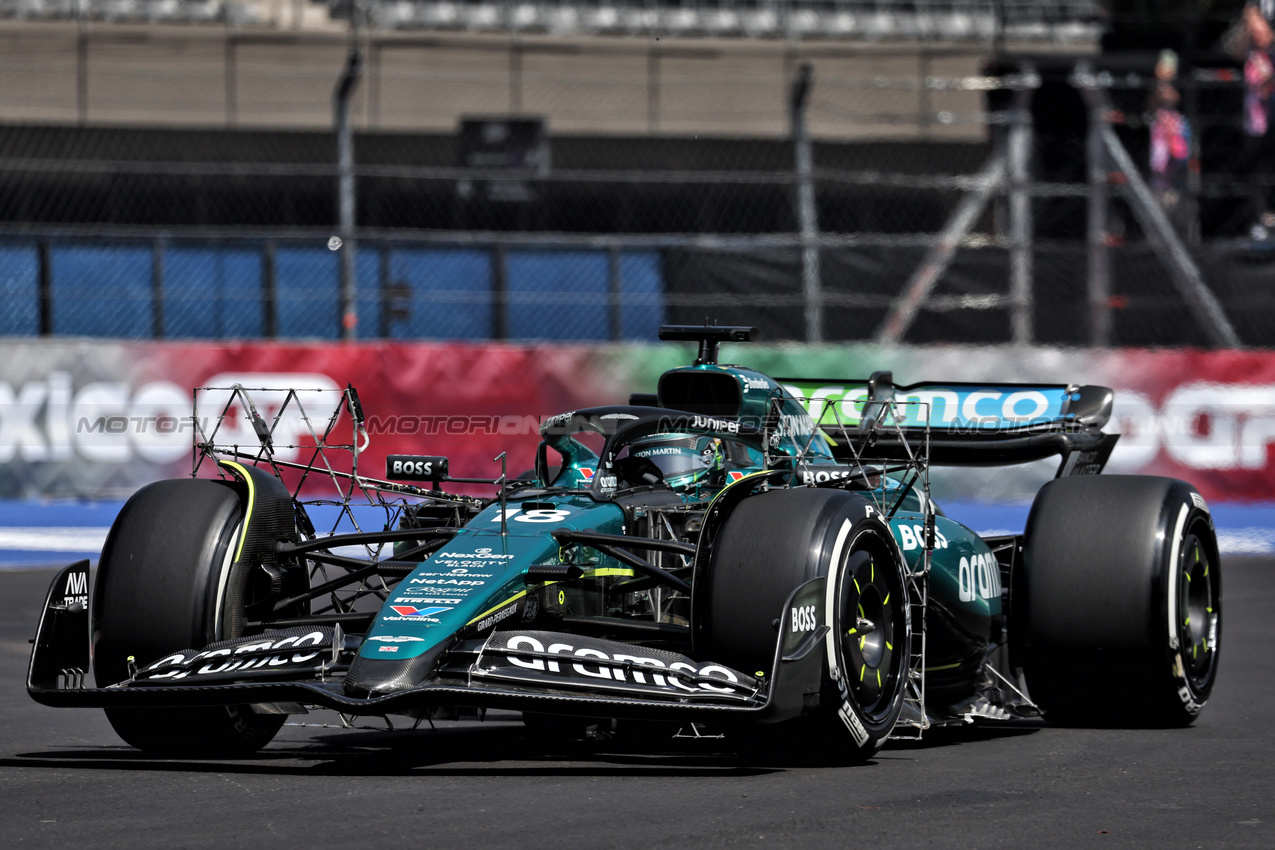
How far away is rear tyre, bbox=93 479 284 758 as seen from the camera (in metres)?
7.08

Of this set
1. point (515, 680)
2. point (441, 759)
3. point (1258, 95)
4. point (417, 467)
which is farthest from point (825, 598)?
point (1258, 95)

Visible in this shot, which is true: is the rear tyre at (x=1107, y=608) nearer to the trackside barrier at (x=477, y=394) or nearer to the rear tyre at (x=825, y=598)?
the rear tyre at (x=825, y=598)

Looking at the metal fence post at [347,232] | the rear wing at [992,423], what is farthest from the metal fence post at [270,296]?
the rear wing at [992,423]

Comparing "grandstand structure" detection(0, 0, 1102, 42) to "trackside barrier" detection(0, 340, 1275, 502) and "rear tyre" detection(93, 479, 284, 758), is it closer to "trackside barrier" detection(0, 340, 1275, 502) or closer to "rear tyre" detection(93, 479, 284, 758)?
"trackside barrier" detection(0, 340, 1275, 502)

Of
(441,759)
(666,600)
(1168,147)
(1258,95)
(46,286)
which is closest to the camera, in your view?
(441,759)

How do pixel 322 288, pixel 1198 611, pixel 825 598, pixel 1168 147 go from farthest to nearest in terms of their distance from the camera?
pixel 1168 147, pixel 322 288, pixel 1198 611, pixel 825 598

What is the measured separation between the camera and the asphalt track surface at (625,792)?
5.48 m

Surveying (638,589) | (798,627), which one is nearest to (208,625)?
(638,589)

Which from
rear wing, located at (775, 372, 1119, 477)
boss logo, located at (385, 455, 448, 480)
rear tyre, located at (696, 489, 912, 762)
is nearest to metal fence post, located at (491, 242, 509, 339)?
rear wing, located at (775, 372, 1119, 477)

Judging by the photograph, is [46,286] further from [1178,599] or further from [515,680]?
[515,680]

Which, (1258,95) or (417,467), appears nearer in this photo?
(417,467)

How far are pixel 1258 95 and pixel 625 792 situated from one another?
17.9 metres

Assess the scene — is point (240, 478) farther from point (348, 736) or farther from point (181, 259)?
point (181, 259)

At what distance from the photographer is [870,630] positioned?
23.7ft
